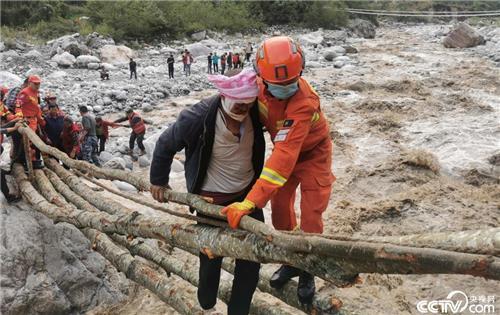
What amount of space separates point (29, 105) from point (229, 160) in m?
4.11

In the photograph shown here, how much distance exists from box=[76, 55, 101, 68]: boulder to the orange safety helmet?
56.1 feet

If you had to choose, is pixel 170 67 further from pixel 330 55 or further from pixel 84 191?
pixel 84 191

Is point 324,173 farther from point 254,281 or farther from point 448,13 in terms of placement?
point 448,13

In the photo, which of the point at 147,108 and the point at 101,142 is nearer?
the point at 101,142

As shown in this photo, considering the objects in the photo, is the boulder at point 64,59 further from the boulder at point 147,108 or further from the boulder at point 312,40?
the boulder at point 312,40

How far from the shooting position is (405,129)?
10.9 metres

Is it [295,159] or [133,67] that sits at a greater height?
[295,159]

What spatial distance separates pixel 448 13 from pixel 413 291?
147 ft

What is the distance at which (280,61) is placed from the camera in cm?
250

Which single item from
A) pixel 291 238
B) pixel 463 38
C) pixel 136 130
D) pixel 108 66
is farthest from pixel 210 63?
pixel 291 238

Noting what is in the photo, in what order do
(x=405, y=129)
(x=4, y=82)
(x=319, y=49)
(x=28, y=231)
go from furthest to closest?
(x=319, y=49) < (x=4, y=82) < (x=405, y=129) < (x=28, y=231)

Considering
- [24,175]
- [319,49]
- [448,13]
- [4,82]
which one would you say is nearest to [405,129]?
[24,175]

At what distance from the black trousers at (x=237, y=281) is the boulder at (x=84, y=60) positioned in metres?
16.7

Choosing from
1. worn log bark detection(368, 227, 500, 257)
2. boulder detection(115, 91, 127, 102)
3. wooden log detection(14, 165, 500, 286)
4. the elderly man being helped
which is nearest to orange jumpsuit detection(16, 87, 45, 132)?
wooden log detection(14, 165, 500, 286)
